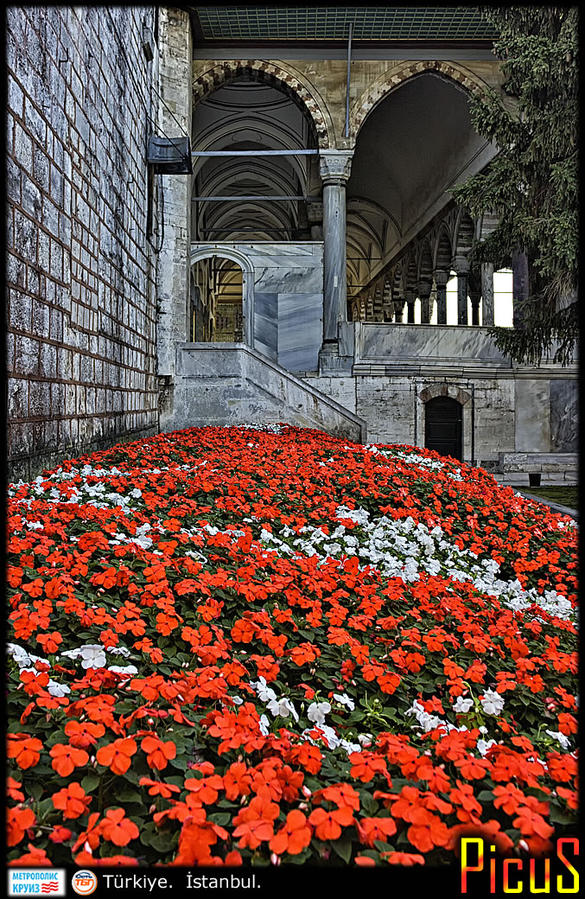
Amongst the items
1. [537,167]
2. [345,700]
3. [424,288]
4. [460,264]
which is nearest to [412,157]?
[460,264]

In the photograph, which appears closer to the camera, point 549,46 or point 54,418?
point 54,418

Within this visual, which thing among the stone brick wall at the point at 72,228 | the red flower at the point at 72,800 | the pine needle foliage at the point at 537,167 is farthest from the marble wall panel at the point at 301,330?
the red flower at the point at 72,800

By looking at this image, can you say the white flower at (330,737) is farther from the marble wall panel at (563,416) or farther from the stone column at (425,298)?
the stone column at (425,298)

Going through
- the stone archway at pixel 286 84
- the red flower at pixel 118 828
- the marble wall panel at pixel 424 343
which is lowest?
the red flower at pixel 118 828

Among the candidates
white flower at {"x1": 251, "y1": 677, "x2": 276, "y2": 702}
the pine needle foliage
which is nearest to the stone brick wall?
white flower at {"x1": 251, "y1": 677, "x2": 276, "y2": 702}

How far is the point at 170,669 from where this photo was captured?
2.24 m

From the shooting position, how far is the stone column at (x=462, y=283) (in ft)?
63.3

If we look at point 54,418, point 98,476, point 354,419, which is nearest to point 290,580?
point 98,476

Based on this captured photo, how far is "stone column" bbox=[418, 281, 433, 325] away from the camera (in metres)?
22.3

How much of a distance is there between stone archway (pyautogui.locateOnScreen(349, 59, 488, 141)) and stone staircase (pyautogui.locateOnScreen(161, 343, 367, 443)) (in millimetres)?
6420

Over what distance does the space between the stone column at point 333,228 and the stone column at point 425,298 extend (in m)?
7.82

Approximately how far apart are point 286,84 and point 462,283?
829 centimetres

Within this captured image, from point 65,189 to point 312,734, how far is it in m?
5.44

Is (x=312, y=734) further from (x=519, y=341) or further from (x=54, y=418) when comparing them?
(x=519, y=341)
